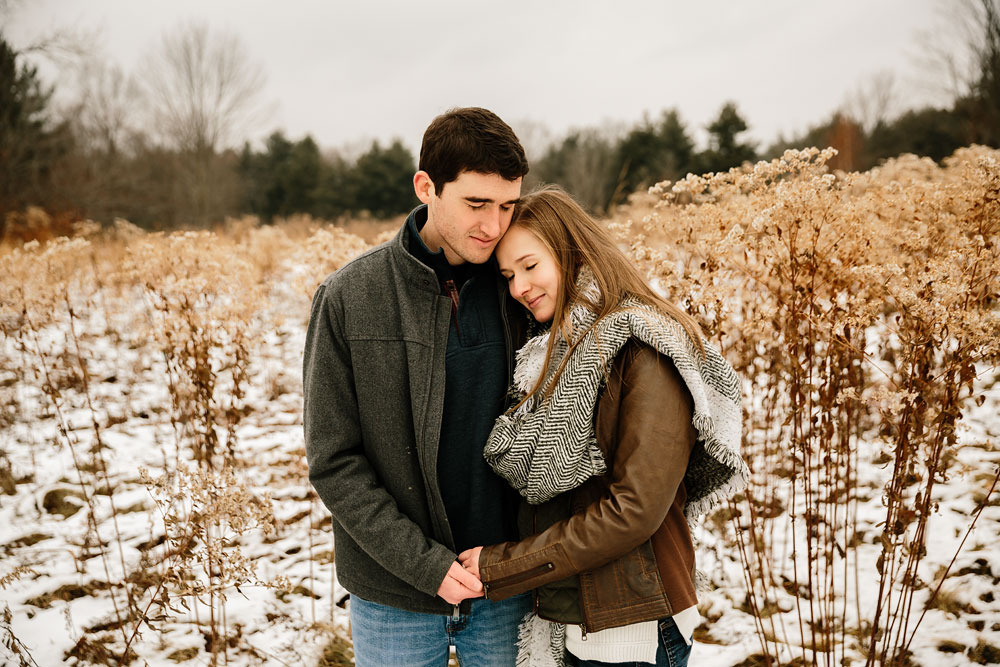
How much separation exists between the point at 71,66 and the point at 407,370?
54.6 feet

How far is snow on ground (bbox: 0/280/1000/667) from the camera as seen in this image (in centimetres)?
284

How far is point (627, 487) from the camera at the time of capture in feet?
4.69

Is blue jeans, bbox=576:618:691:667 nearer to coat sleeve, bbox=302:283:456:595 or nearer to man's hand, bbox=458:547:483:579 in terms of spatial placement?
man's hand, bbox=458:547:483:579

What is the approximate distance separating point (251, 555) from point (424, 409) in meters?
2.70

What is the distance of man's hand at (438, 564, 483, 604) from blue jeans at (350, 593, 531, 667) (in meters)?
0.16

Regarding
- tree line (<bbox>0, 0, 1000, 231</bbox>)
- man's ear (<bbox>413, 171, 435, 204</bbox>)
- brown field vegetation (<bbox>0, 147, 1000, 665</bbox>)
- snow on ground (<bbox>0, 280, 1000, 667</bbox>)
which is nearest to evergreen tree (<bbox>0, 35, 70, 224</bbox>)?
tree line (<bbox>0, 0, 1000, 231</bbox>)

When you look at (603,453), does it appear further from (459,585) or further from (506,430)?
(459,585)

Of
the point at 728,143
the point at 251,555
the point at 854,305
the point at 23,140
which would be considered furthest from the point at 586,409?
the point at 728,143

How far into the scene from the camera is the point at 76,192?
15.7m

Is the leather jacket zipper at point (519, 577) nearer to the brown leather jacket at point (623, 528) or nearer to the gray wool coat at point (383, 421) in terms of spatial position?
the brown leather jacket at point (623, 528)

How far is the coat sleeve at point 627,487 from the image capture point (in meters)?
1.42

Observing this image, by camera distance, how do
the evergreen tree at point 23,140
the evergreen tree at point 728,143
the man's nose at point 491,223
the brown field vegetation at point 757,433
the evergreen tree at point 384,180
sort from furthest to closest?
1. the evergreen tree at point 384,180
2. the evergreen tree at point 728,143
3. the evergreen tree at point 23,140
4. the brown field vegetation at point 757,433
5. the man's nose at point 491,223

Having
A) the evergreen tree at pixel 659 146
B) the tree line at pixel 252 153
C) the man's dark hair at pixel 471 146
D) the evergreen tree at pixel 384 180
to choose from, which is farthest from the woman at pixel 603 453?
the evergreen tree at pixel 384 180

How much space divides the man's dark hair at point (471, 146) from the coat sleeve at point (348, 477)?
51cm
